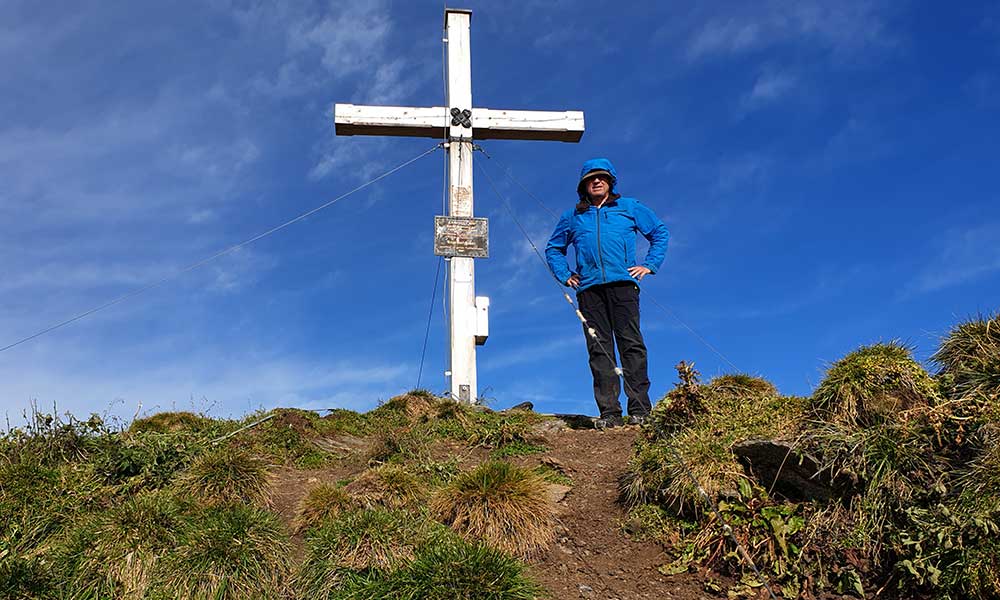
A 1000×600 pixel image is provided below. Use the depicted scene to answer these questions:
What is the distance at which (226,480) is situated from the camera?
652cm

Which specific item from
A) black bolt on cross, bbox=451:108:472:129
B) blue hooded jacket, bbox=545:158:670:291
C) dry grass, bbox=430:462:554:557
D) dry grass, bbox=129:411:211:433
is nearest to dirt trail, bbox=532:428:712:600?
dry grass, bbox=430:462:554:557

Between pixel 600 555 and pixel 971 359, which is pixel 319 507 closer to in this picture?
pixel 600 555

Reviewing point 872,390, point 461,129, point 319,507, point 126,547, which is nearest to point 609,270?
point 872,390

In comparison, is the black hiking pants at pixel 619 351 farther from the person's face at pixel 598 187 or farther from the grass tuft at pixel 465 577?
the grass tuft at pixel 465 577

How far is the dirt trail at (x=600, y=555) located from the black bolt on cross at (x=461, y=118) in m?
6.33

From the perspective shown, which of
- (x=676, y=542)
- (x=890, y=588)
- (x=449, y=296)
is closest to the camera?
(x=890, y=588)

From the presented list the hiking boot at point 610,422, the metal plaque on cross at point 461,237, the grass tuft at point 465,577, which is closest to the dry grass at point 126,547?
the grass tuft at point 465,577

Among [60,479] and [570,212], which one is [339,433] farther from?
[570,212]

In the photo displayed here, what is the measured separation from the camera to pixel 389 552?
5.21 meters

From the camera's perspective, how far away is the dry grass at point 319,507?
600cm

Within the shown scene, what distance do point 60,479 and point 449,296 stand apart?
5657mm

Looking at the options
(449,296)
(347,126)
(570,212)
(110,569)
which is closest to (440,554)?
(110,569)

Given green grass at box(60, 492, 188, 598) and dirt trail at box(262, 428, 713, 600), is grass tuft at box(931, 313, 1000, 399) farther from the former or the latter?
green grass at box(60, 492, 188, 598)

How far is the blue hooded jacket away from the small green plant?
3971mm
